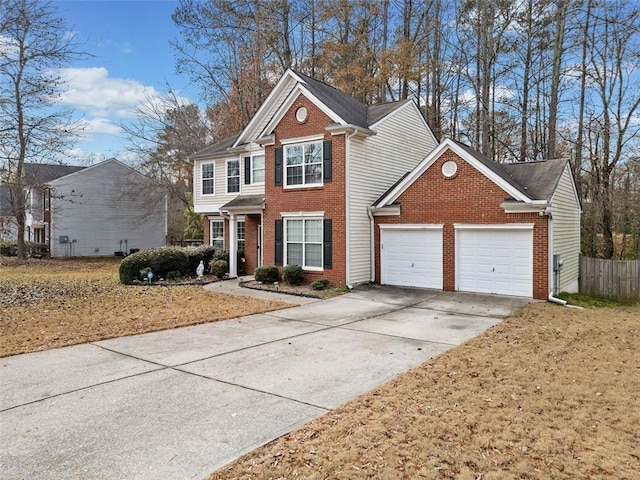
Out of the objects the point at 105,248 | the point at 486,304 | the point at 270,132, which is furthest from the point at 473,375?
the point at 105,248

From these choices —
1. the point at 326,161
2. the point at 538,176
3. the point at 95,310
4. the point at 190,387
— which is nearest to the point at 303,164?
the point at 326,161

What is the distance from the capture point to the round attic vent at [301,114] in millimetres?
15603

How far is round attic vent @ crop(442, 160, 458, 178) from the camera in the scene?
45.0 ft

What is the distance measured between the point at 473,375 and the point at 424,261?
8.68 metres

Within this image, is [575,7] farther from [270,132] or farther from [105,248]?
[105,248]

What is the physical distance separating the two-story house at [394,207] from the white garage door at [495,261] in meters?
0.03

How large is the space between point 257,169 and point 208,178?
3.78 m

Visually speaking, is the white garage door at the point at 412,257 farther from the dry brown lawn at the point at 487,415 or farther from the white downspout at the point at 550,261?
the dry brown lawn at the point at 487,415

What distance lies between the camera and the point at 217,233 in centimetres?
2173

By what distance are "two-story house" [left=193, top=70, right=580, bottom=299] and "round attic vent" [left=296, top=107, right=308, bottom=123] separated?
4 cm

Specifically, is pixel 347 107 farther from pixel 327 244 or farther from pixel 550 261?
pixel 550 261

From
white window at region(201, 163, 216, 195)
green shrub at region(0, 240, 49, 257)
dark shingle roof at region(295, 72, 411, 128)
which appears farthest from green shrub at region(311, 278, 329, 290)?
green shrub at region(0, 240, 49, 257)

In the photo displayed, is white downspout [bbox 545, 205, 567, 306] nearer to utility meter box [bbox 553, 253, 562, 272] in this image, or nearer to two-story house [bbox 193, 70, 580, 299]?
two-story house [bbox 193, 70, 580, 299]

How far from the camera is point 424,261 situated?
14578 millimetres
